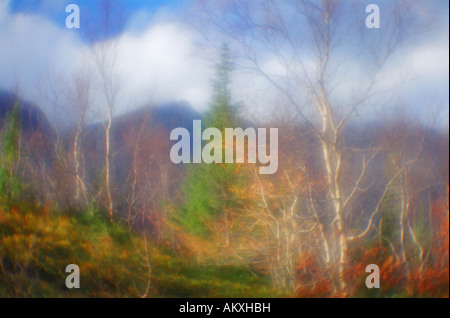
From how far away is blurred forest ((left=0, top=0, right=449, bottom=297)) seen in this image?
3012 millimetres

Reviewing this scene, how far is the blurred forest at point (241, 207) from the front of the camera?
301cm

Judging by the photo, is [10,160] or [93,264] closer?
[93,264]

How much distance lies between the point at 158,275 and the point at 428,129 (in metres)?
3.64

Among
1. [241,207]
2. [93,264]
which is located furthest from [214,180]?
[93,264]

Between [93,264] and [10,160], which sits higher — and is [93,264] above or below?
below

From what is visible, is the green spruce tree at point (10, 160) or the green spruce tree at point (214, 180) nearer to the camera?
the green spruce tree at point (214, 180)

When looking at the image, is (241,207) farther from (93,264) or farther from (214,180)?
(93,264)

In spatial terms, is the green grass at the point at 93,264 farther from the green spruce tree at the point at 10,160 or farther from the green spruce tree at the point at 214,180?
the green spruce tree at the point at 214,180

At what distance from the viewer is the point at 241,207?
10.4 ft

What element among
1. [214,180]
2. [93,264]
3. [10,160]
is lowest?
[93,264]

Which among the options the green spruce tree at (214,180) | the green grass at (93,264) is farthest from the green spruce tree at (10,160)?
the green spruce tree at (214,180)

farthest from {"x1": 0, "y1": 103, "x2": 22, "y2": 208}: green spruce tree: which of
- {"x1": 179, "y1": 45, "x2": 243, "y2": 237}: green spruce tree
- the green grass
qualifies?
{"x1": 179, "y1": 45, "x2": 243, "y2": 237}: green spruce tree

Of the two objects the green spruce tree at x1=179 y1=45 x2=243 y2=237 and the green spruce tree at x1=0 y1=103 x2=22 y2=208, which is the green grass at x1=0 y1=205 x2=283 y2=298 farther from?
the green spruce tree at x1=179 y1=45 x2=243 y2=237
